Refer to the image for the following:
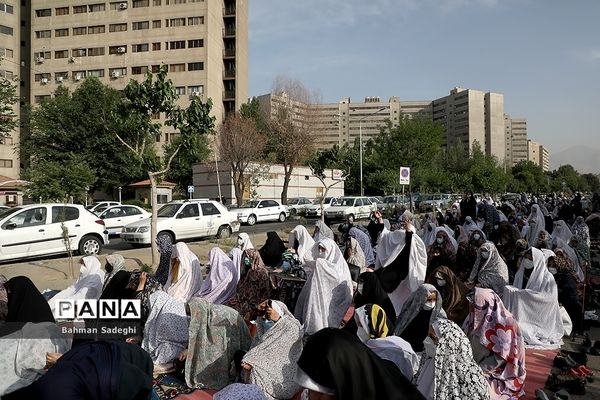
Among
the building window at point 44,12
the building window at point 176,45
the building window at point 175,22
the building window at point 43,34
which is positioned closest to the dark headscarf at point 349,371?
the building window at point 176,45

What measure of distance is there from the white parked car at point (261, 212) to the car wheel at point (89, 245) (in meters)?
10.1

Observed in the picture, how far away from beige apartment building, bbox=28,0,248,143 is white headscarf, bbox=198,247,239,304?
1699 inches

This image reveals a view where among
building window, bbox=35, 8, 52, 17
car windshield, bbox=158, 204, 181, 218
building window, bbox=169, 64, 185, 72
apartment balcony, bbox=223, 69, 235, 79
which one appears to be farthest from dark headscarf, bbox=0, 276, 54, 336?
building window, bbox=35, 8, 52, 17

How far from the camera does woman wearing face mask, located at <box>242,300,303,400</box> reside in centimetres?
404

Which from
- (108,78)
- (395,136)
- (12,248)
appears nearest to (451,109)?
(108,78)

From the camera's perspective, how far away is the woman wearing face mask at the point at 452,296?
4969 mm

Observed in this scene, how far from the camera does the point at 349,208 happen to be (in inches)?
968

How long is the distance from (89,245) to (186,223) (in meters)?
3.29

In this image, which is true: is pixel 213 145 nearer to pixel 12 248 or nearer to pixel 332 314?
pixel 12 248

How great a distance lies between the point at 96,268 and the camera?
20.4 ft

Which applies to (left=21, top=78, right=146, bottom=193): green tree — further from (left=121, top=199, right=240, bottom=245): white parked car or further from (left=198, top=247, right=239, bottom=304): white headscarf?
(left=198, top=247, right=239, bottom=304): white headscarf

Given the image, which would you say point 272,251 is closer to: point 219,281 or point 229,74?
point 219,281

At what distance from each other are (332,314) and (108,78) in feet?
168

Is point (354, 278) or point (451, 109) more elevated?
point (451, 109)
